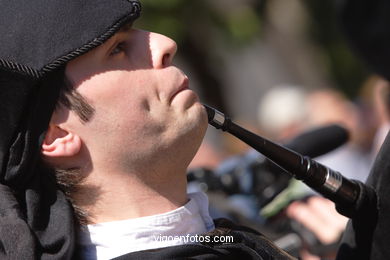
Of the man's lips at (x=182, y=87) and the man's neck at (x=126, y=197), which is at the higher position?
the man's lips at (x=182, y=87)

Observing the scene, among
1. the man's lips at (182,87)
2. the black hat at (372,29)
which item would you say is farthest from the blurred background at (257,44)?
the man's lips at (182,87)

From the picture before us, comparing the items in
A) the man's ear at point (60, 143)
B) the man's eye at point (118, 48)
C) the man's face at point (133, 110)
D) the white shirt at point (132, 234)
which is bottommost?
the white shirt at point (132, 234)

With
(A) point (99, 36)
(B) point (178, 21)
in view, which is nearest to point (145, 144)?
(A) point (99, 36)

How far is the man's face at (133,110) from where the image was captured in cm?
225

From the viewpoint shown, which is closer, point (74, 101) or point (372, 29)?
point (74, 101)

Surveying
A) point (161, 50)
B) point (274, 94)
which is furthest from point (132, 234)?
point (274, 94)

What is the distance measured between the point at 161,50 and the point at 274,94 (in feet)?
19.2

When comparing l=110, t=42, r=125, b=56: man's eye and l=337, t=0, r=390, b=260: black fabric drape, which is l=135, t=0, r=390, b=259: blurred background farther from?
l=110, t=42, r=125, b=56: man's eye

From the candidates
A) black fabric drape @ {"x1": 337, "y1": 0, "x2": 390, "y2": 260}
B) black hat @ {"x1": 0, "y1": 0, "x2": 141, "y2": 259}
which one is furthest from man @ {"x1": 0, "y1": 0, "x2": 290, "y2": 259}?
black fabric drape @ {"x1": 337, "y1": 0, "x2": 390, "y2": 260}

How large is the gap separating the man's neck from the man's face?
5 centimetres

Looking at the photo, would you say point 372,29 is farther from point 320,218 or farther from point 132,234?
point 132,234

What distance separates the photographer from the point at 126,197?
2297 millimetres

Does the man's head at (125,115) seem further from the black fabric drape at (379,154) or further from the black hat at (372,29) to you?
the black hat at (372,29)

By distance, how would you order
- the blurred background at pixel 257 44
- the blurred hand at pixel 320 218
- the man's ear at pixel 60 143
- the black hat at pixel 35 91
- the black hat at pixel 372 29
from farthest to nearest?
the blurred background at pixel 257 44
the blurred hand at pixel 320 218
the black hat at pixel 372 29
the man's ear at pixel 60 143
the black hat at pixel 35 91
